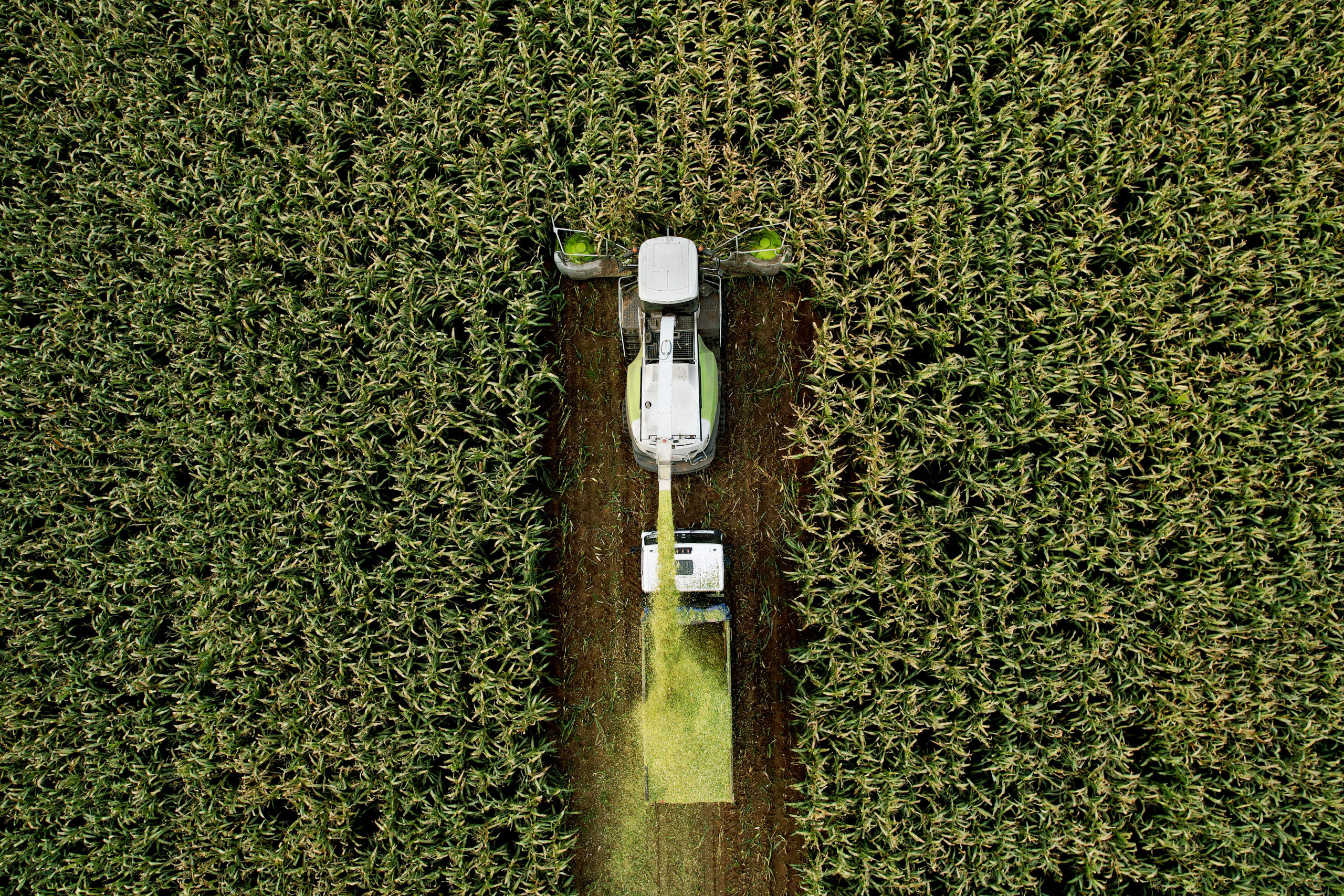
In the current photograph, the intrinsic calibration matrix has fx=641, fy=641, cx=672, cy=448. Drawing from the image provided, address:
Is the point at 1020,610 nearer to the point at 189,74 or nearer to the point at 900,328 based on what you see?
the point at 900,328

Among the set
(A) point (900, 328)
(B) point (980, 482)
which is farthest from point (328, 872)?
(A) point (900, 328)

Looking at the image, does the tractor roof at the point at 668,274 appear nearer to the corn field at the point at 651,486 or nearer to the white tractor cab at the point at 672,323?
the white tractor cab at the point at 672,323

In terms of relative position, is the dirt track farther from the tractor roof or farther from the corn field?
the tractor roof

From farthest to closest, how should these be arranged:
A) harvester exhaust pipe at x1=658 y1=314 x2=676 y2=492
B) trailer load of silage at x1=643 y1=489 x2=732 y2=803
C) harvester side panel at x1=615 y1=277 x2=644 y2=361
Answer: harvester side panel at x1=615 y1=277 x2=644 y2=361
trailer load of silage at x1=643 y1=489 x2=732 y2=803
harvester exhaust pipe at x1=658 y1=314 x2=676 y2=492

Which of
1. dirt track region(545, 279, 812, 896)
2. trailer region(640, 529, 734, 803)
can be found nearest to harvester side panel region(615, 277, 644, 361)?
dirt track region(545, 279, 812, 896)


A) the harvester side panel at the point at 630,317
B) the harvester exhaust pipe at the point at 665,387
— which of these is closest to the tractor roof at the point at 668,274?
the harvester exhaust pipe at the point at 665,387

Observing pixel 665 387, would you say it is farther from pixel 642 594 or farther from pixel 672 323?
pixel 642 594
